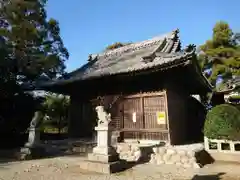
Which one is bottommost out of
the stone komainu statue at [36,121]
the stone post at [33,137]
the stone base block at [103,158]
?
the stone base block at [103,158]

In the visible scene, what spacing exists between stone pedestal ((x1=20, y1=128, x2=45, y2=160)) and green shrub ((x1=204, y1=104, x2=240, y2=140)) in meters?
7.40

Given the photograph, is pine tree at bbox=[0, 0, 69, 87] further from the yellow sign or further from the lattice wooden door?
the yellow sign

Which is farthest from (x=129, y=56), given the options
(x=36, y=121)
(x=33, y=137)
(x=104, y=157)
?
(x=104, y=157)

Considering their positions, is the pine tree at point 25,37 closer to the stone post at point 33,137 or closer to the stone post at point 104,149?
the stone post at point 33,137

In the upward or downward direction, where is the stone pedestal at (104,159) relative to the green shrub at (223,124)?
downward

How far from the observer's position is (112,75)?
35.2 ft

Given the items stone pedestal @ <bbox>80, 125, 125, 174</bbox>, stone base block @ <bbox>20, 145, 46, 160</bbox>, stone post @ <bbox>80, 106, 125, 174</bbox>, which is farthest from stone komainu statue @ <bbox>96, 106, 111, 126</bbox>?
stone base block @ <bbox>20, 145, 46, 160</bbox>

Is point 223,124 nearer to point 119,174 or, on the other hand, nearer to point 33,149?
point 119,174

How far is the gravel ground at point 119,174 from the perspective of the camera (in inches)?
245

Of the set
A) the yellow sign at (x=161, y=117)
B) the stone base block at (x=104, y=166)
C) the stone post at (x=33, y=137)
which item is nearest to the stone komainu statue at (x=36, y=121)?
the stone post at (x=33, y=137)

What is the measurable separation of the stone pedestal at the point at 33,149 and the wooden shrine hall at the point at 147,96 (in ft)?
11.5

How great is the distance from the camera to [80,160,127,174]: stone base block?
22.3ft

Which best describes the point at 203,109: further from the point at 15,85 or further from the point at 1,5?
the point at 1,5

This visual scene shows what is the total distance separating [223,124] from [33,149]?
8.14m
